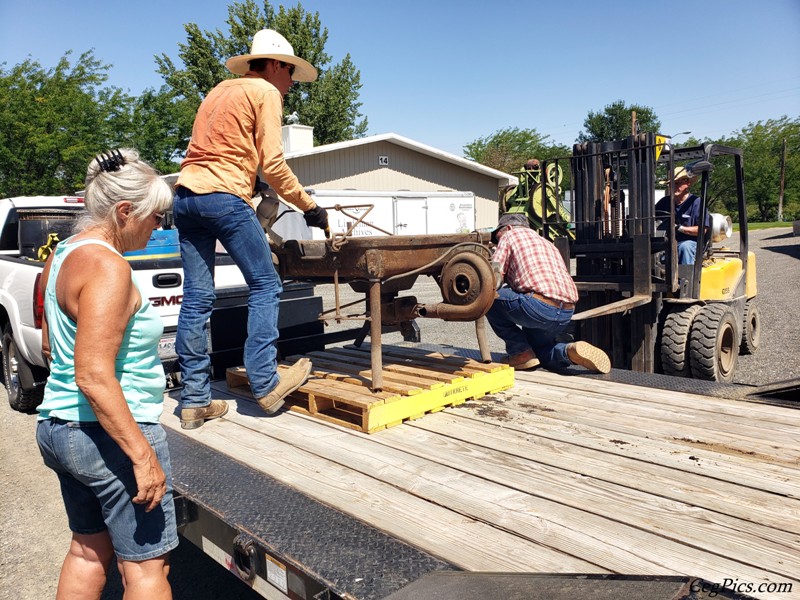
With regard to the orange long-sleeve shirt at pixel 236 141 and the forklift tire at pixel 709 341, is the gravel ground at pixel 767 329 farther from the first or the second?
the orange long-sleeve shirt at pixel 236 141

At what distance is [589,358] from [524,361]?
513 mm

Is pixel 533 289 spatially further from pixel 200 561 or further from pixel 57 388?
pixel 57 388

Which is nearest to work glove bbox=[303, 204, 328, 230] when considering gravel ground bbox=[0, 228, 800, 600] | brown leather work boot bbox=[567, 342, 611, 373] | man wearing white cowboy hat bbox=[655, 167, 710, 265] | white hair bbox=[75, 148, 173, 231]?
white hair bbox=[75, 148, 173, 231]

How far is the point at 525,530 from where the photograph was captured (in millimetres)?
2330

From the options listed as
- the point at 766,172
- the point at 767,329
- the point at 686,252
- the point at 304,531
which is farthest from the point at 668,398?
the point at 766,172

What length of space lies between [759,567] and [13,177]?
28515 millimetres

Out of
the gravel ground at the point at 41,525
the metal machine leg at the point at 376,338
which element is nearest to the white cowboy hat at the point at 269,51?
the metal machine leg at the point at 376,338

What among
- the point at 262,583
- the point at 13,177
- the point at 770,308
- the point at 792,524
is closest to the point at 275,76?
the point at 262,583

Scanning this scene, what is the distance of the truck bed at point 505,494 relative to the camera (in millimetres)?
2084

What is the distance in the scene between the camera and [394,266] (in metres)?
3.87

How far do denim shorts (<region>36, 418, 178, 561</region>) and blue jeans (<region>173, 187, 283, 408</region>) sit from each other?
1.48m

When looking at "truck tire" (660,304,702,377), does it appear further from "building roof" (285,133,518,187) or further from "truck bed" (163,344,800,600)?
"building roof" (285,133,518,187)

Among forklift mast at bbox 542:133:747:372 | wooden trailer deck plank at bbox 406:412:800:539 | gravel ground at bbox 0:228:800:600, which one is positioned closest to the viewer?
wooden trailer deck plank at bbox 406:412:800:539

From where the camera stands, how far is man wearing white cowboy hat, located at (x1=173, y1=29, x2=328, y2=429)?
11.5 feet
